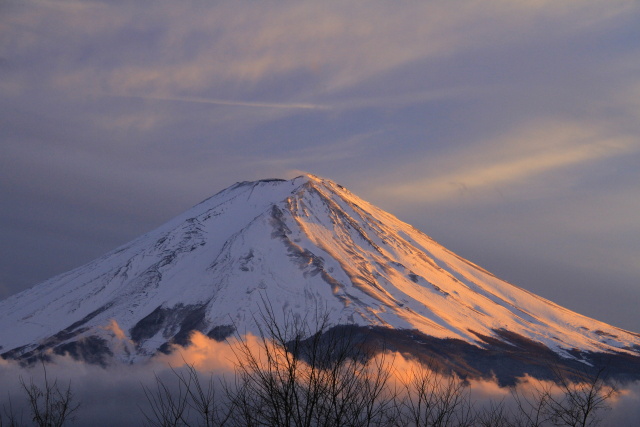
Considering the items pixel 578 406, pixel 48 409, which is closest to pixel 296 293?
pixel 48 409

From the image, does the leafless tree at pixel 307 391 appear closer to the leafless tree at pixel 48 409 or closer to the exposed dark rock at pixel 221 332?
the leafless tree at pixel 48 409

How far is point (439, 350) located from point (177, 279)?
1445 inches

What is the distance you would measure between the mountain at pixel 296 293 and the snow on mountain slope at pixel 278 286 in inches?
8.5

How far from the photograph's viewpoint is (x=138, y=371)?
91.4 metres

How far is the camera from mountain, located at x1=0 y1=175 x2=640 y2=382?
309ft

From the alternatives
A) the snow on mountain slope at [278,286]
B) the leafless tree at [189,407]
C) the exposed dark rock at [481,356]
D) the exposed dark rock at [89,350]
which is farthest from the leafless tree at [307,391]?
the exposed dark rock at [89,350]

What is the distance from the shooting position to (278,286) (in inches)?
3900

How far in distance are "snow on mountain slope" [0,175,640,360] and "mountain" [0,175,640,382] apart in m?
0.22

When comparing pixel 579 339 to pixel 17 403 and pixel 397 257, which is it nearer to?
pixel 397 257

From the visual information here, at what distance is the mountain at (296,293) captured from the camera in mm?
94188

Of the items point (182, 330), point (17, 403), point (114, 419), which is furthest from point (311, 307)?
point (17, 403)

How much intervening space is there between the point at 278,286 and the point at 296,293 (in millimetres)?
2684

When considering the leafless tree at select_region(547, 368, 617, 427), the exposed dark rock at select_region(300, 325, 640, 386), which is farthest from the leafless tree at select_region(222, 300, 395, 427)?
the exposed dark rock at select_region(300, 325, 640, 386)

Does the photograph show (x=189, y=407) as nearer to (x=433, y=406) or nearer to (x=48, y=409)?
(x=48, y=409)
